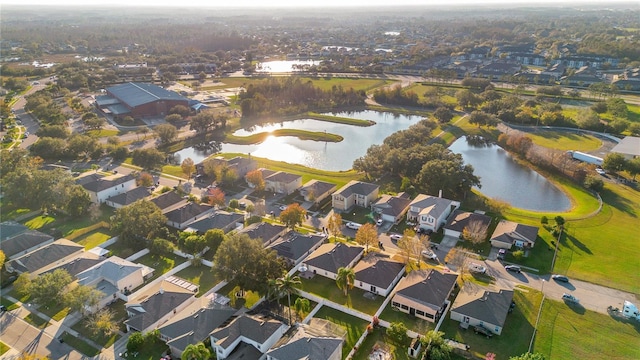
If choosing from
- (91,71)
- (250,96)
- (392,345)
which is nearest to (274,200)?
(392,345)

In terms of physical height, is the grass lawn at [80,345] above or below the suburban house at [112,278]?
below

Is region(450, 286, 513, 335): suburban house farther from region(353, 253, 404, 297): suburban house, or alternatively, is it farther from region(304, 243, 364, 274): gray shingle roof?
region(304, 243, 364, 274): gray shingle roof

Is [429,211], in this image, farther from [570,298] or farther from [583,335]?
[583,335]

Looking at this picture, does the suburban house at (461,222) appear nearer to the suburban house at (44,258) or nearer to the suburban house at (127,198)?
the suburban house at (127,198)

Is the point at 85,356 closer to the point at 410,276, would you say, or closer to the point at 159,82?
the point at 410,276

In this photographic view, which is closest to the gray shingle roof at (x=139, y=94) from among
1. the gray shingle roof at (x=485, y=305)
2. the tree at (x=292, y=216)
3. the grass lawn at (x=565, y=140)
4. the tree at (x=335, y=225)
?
the tree at (x=292, y=216)
